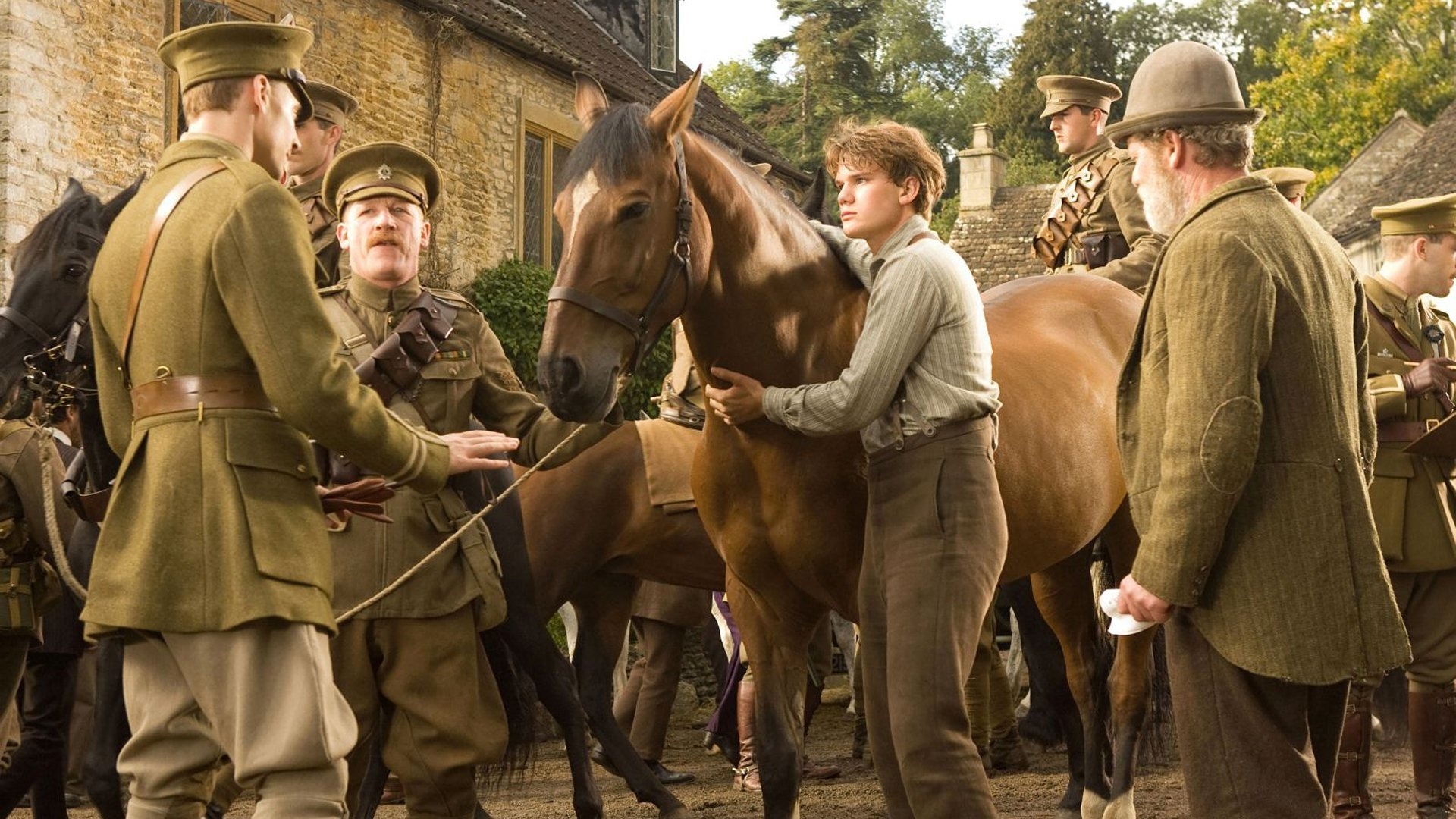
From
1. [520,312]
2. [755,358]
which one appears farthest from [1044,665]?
[520,312]

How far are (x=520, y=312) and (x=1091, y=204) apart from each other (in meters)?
10.3

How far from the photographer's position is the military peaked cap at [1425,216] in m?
7.32

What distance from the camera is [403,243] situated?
220 inches

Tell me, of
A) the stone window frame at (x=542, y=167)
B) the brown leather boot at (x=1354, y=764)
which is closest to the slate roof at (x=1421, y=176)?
the stone window frame at (x=542, y=167)

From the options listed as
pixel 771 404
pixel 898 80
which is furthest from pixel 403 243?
pixel 898 80

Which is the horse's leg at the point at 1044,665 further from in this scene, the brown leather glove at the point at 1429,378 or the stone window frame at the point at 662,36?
the stone window frame at the point at 662,36

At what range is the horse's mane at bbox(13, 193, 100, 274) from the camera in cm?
605

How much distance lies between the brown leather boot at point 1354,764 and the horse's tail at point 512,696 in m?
3.05

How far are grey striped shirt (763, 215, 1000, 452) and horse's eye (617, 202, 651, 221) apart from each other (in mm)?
619

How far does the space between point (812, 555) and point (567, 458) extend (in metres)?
0.81

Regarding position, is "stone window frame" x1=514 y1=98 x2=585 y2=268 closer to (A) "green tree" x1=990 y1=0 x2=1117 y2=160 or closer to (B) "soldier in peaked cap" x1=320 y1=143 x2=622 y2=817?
(B) "soldier in peaked cap" x1=320 y1=143 x2=622 y2=817

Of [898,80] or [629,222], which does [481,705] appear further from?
[898,80]

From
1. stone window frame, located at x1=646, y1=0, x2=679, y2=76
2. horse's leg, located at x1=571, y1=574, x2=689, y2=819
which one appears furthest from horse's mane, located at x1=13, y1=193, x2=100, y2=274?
stone window frame, located at x1=646, y1=0, x2=679, y2=76

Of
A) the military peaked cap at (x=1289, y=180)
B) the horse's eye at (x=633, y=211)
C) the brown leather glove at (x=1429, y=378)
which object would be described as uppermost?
the military peaked cap at (x=1289, y=180)
